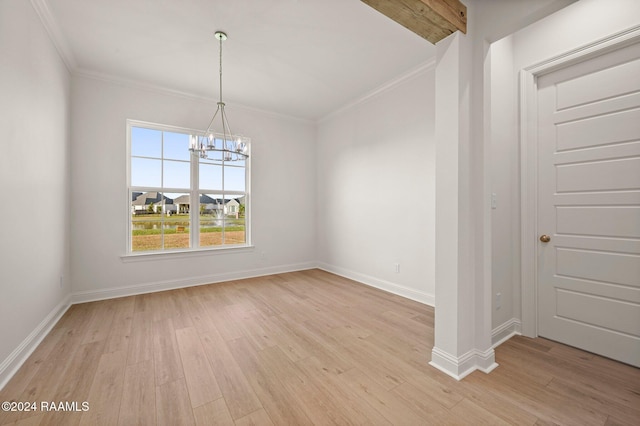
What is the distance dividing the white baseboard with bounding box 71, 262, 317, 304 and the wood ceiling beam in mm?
4080

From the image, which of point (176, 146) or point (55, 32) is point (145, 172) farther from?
point (55, 32)

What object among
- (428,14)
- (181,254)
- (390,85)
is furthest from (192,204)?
(428,14)

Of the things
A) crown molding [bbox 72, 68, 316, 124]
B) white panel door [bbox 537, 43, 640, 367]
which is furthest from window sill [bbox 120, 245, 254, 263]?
white panel door [bbox 537, 43, 640, 367]

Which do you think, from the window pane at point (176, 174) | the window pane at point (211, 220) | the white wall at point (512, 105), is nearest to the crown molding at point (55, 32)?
the window pane at point (176, 174)

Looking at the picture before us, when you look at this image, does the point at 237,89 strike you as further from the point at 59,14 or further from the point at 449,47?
the point at 449,47

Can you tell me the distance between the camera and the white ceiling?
2379 mm

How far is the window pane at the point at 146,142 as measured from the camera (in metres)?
3.81

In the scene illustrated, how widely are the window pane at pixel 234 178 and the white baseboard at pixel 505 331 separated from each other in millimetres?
4044

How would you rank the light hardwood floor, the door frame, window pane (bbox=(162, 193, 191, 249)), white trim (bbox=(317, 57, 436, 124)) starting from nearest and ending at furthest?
the light hardwood floor → the door frame → white trim (bbox=(317, 57, 436, 124)) → window pane (bbox=(162, 193, 191, 249))

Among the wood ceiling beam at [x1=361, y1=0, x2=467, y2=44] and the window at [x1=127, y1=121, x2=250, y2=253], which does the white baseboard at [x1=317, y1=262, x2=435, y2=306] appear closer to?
the window at [x1=127, y1=121, x2=250, y2=253]

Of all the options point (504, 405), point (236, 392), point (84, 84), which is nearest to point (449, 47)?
point (504, 405)

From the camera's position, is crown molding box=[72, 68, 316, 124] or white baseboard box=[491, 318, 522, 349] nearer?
white baseboard box=[491, 318, 522, 349]

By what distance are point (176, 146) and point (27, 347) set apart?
2.90 m

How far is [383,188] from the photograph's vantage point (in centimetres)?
396
